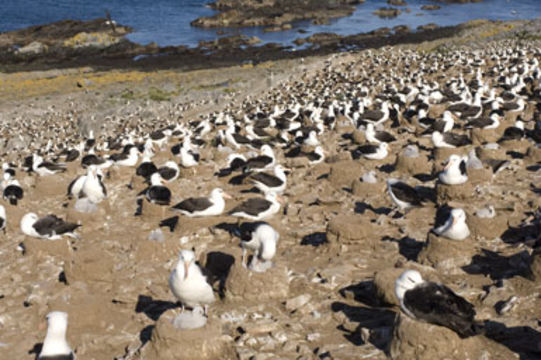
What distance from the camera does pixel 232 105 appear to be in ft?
125

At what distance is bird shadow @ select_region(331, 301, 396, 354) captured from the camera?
7.32 m

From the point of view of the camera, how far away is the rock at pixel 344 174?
14844 mm

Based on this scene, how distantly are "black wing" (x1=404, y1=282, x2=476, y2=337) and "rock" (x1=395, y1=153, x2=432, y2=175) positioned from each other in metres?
8.53

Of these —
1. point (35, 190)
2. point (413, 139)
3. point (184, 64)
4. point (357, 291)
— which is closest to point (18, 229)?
point (35, 190)

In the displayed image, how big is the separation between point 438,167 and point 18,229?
10887 millimetres

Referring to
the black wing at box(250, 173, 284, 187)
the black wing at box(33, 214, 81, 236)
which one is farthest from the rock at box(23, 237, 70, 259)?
the black wing at box(250, 173, 284, 187)

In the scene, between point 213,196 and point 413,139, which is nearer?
point 213,196

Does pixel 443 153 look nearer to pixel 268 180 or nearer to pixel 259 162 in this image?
pixel 268 180

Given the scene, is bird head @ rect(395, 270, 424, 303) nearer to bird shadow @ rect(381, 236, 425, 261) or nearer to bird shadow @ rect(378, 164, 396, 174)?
bird shadow @ rect(381, 236, 425, 261)

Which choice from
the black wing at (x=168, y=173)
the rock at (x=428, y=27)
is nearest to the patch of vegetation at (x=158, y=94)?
the black wing at (x=168, y=173)

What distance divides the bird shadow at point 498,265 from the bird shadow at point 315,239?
304 cm

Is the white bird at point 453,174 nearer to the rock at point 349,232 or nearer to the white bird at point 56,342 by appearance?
the rock at point 349,232

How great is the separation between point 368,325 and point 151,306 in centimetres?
386

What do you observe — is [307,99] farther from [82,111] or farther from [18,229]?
[18,229]
